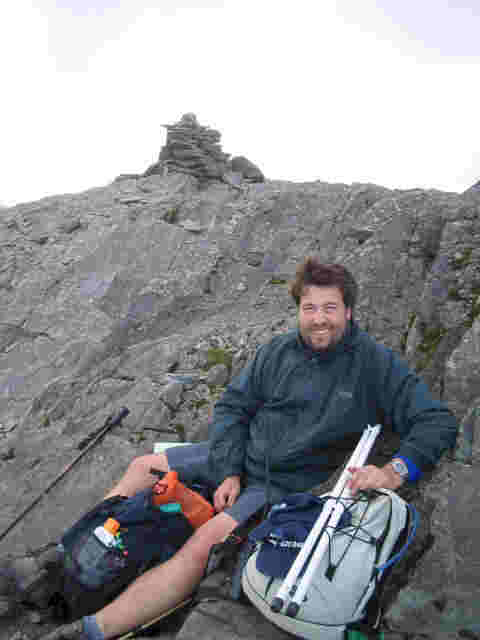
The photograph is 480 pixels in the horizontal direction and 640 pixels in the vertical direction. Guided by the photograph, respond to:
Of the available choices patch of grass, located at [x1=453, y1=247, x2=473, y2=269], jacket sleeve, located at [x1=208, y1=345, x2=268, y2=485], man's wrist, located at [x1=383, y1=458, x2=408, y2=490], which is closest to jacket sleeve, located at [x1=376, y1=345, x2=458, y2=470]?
man's wrist, located at [x1=383, y1=458, x2=408, y2=490]

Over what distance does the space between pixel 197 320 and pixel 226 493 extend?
802 cm

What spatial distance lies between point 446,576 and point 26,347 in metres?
12.7

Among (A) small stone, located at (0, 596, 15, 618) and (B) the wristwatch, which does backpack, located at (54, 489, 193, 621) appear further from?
(B) the wristwatch

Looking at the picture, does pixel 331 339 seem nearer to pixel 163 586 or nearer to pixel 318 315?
pixel 318 315

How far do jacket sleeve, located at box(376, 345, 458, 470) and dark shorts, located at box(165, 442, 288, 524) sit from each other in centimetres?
145

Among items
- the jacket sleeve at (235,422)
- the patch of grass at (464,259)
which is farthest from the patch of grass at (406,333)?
the jacket sleeve at (235,422)

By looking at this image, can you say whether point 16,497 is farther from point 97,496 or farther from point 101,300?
point 101,300

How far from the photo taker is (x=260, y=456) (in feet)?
18.1

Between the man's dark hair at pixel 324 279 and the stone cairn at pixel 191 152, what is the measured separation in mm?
17026

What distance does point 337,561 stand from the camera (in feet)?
12.0

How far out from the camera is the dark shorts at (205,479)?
16.4ft

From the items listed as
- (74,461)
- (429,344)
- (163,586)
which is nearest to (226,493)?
(163,586)

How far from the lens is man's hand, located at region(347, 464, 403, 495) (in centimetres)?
418

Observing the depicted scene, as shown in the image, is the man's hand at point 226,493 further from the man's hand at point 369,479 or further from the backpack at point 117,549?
the man's hand at point 369,479
